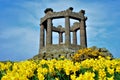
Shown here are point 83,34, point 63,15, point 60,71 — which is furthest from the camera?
point 83,34

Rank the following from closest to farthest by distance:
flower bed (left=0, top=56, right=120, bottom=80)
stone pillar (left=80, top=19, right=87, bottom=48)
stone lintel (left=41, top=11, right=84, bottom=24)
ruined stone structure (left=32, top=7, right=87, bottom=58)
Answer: flower bed (left=0, top=56, right=120, bottom=80)
ruined stone structure (left=32, top=7, right=87, bottom=58)
stone lintel (left=41, top=11, right=84, bottom=24)
stone pillar (left=80, top=19, right=87, bottom=48)

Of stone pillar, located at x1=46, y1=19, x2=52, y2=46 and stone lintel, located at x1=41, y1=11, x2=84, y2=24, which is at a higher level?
stone lintel, located at x1=41, y1=11, x2=84, y2=24

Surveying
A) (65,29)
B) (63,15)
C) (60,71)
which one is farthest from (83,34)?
(60,71)

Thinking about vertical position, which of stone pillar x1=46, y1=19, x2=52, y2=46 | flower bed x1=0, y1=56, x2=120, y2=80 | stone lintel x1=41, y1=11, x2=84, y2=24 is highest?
stone lintel x1=41, y1=11, x2=84, y2=24

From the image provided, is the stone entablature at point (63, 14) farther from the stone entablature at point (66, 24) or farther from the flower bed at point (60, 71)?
the flower bed at point (60, 71)

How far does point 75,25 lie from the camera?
252 feet

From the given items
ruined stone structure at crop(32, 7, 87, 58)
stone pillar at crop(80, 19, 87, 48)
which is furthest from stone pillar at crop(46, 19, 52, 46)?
stone pillar at crop(80, 19, 87, 48)

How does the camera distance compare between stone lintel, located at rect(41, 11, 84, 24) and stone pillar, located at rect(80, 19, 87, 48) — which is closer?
stone lintel, located at rect(41, 11, 84, 24)


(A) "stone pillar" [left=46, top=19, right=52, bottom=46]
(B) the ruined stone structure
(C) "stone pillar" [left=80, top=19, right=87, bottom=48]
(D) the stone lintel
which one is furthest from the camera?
(C) "stone pillar" [left=80, top=19, right=87, bottom=48]

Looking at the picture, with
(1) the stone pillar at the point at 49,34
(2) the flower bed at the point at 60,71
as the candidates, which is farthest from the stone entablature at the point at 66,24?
(2) the flower bed at the point at 60,71

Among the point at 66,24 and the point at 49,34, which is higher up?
Result: the point at 66,24

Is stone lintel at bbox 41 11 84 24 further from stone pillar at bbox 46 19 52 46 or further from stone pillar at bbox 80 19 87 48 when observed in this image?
stone pillar at bbox 80 19 87 48

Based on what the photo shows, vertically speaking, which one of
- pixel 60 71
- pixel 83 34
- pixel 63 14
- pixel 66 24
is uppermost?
pixel 63 14

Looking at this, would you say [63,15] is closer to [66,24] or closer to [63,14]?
[63,14]
